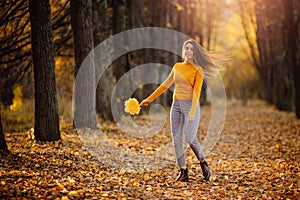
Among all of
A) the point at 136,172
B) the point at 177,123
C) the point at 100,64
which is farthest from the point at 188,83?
the point at 100,64

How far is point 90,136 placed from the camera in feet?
38.8

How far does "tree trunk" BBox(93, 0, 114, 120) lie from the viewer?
1494 cm

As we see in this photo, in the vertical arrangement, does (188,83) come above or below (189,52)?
below

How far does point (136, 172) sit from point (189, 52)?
2.79 m

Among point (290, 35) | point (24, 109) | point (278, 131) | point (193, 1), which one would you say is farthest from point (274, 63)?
point (24, 109)

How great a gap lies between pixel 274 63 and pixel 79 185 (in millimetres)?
22342

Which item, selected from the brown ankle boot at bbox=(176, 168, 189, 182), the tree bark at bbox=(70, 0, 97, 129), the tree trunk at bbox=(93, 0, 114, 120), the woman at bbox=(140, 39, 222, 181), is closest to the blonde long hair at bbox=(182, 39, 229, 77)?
the woman at bbox=(140, 39, 222, 181)

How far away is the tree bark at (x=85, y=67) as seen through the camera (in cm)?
1221

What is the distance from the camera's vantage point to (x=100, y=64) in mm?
14938

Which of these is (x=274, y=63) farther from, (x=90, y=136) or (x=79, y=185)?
(x=79, y=185)

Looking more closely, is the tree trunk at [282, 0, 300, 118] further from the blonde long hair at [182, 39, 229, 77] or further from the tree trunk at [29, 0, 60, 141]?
the tree trunk at [29, 0, 60, 141]

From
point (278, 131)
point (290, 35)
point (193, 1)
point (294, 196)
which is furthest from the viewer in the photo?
point (193, 1)

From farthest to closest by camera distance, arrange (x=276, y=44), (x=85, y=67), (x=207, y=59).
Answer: (x=276, y=44), (x=85, y=67), (x=207, y=59)

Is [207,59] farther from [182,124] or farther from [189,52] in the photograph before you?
[182,124]
